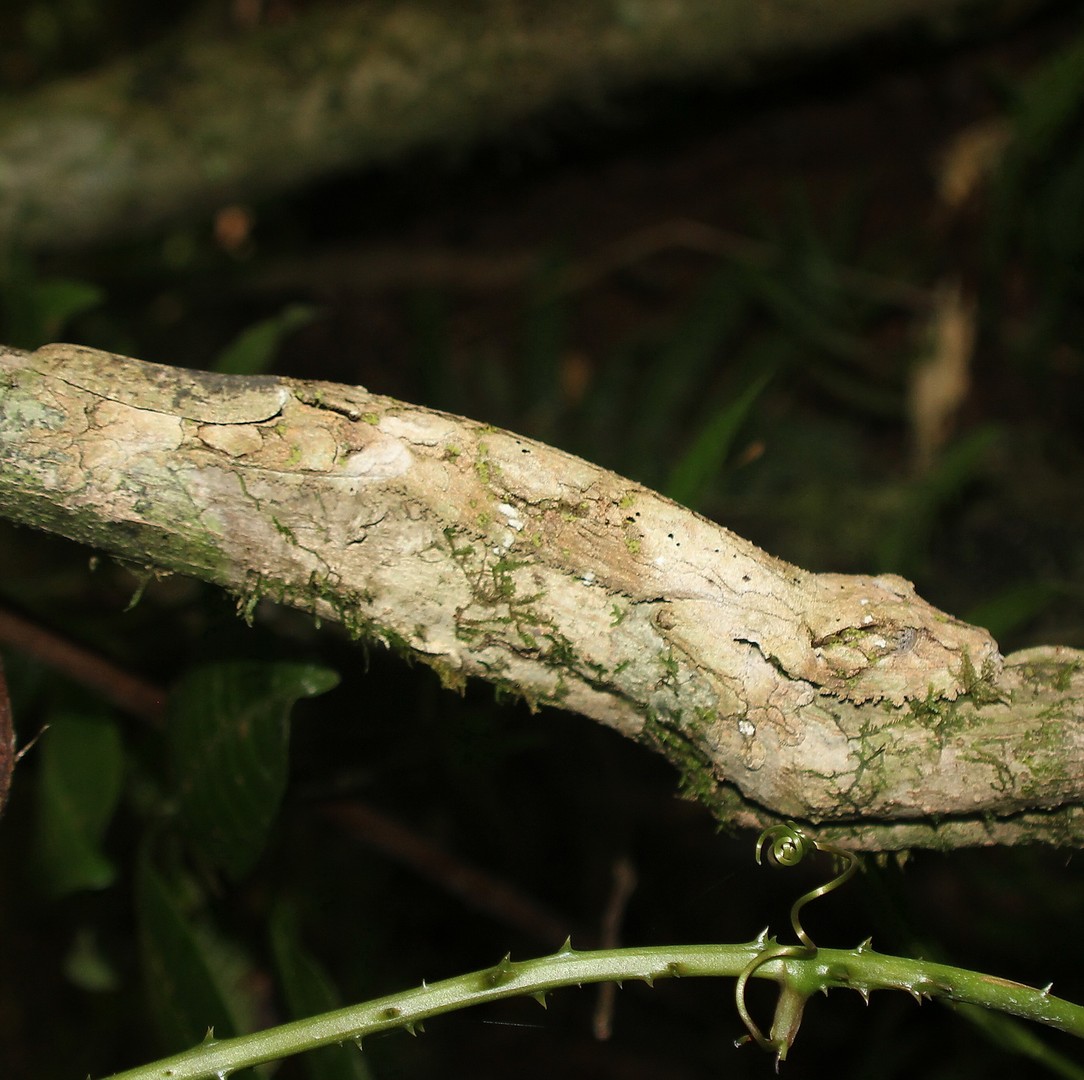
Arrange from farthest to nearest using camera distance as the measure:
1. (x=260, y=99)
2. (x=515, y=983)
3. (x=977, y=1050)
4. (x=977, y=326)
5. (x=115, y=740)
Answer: (x=977, y=326)
(x=260, y=99)
(x=977, y=1050)
(x=115, y=740)
(x=515, y=983)

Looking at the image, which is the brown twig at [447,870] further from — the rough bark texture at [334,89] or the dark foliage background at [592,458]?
the rough bark texture at [334,89]

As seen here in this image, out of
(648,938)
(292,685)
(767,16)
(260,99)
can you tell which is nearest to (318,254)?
(260,99)

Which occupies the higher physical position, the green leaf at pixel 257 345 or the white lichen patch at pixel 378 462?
the white lichen patch at pixel 378 462

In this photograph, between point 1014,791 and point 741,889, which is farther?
point 741,889

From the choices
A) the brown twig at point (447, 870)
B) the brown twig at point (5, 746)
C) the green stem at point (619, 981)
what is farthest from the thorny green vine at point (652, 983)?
the brown twig at point (447, 870)

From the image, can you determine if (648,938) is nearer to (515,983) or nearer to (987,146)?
(515,983)

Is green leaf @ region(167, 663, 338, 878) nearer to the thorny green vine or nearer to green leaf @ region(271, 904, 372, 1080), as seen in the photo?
green leaf @ region(271, 904, 372, 1080)

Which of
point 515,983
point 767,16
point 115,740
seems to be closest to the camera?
point 515,983

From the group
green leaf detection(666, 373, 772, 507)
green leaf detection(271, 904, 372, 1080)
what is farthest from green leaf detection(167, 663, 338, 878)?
green leaf detection(666, 373, 772, 507)

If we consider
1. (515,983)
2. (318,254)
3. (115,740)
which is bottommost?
(115,740)
